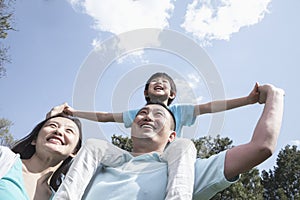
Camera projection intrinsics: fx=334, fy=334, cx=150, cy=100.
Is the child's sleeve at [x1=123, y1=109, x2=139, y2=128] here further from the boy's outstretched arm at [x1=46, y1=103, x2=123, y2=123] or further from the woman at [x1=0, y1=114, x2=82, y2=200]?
the woman at [x1=0, y1=114, x2=82, y2=200]

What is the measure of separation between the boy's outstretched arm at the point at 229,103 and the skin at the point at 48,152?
1.06 metres

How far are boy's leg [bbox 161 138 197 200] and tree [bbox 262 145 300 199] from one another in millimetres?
27612

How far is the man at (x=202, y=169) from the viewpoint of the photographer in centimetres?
173

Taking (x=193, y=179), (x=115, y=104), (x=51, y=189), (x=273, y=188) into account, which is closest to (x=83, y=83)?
(x=115, y=104)

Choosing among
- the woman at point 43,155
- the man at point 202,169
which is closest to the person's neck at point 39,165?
the woman at point 43,155

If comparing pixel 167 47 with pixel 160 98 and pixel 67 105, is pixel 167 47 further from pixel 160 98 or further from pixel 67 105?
pixel 67 105

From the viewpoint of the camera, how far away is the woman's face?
2.36 metres

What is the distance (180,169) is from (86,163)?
1.82 feet

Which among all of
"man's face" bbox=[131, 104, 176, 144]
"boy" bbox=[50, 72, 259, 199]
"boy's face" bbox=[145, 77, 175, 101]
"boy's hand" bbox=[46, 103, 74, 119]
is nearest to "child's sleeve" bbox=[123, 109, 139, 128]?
"boy" bbox=[50, 72, 259, 199]

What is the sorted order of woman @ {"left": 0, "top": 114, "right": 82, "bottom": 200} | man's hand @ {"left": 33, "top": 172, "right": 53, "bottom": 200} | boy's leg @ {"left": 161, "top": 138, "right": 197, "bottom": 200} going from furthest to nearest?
1. man's hand @ {"left": 33, "top": 172, "right": 53, "bottom": 200}
2. woman @ {"left": 0, "top": 114, "right": 82, "bottom": 200}
3. boy's leg @ {"left": 161, "top": 138, "right": 197, "bottom": 200}

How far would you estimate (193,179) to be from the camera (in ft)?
5.68

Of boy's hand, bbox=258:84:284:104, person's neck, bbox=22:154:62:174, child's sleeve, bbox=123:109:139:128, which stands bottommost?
person's neck, bbox=22:154:62:174

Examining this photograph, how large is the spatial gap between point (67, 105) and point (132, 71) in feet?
2.68

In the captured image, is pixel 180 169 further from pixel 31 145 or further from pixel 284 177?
pixel 284 177
